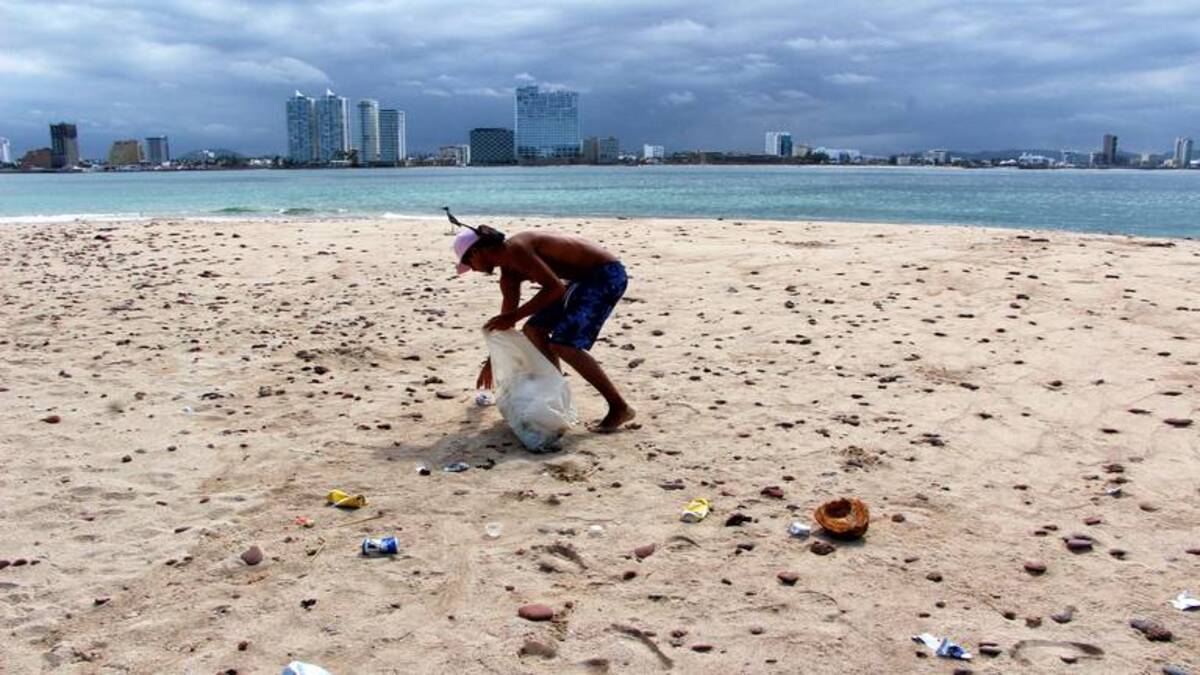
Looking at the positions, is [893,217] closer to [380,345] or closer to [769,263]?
[769,263]

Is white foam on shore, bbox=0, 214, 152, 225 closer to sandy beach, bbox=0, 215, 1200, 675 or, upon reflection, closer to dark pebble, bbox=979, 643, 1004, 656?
sandy beach, bbox=0, 215, 1200, 675

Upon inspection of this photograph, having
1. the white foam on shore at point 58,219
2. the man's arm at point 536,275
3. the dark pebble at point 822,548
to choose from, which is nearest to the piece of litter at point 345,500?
the man's arm at point 536,275

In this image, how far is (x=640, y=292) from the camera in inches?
373

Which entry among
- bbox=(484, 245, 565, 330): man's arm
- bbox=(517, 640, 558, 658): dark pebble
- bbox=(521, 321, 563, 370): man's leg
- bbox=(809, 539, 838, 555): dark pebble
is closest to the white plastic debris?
bbox=(517, 640, 558, 658): dark pebble

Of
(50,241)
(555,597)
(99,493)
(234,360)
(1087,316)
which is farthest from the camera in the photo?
(50,241)

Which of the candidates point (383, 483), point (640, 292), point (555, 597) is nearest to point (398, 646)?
point (555, 597)

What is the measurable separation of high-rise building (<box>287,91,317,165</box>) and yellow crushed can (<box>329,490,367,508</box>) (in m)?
182

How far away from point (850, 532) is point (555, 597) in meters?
1.32

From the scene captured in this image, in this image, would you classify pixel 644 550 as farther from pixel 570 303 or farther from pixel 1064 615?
pixel 570 303

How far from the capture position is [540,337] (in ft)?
17.8

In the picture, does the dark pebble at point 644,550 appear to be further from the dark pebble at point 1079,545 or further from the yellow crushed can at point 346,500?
the dark pebble at point 1079,545

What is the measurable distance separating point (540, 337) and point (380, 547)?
1826 mm

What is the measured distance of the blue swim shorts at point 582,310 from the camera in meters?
5.41

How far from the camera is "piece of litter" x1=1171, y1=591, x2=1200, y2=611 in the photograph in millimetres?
3436
